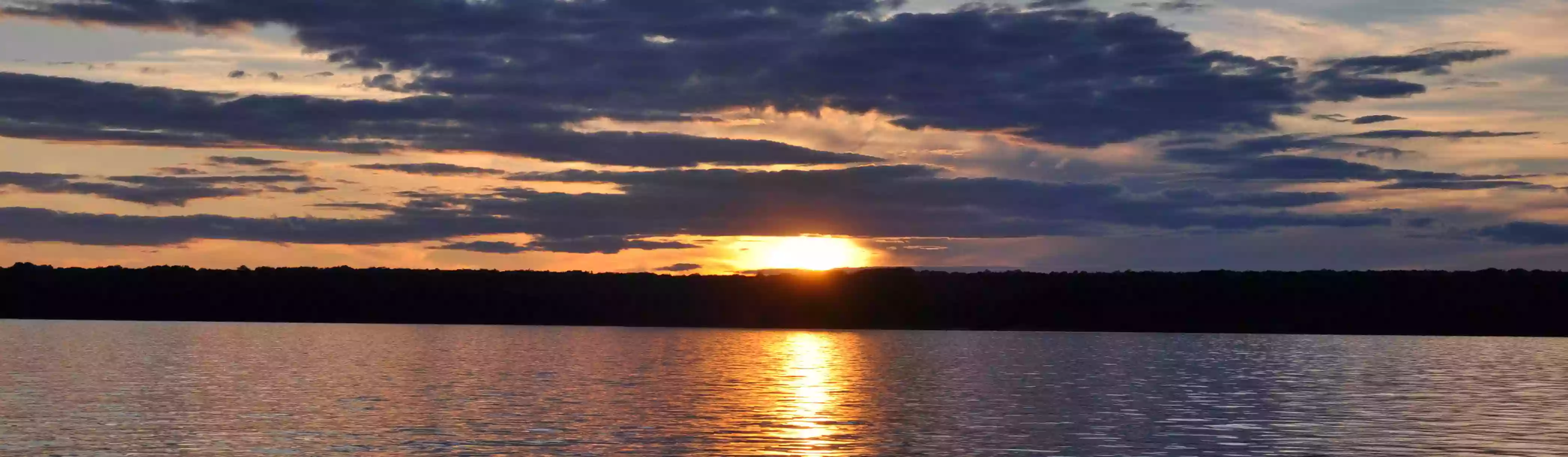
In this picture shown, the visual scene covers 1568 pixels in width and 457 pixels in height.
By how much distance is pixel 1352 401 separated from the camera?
79.6 metres

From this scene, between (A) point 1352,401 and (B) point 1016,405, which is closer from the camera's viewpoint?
(B) point 1016,405

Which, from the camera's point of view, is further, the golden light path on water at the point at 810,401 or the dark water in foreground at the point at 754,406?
the golden light path on water at the point at 810,401

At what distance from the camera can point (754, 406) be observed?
2835 inches

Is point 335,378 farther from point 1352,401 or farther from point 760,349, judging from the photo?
point 760,349

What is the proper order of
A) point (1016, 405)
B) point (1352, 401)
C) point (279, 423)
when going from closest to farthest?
1. point (279, 423)
2. point (1016, 405)
3. point (1352, 401)

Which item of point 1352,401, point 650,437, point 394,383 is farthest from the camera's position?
point 394,383

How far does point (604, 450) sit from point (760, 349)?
121013mm

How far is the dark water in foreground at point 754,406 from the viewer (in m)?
53.6

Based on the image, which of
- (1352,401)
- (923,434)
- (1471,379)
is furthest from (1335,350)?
(923,434)

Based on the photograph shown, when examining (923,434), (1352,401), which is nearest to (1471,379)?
(1352,401)

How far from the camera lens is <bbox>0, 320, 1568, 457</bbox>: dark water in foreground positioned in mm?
53562

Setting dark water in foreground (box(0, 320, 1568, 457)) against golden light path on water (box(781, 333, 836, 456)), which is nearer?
dark water in foreground (box(0, 320, 1568, 457))

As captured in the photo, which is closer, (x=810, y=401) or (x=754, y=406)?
(x=754, y=406)

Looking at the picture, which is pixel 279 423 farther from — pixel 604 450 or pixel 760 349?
pixel 760 349
